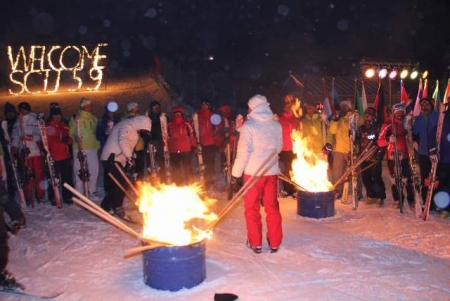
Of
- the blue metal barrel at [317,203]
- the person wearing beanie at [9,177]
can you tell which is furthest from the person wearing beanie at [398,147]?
the person wearing beanie at [9,177]

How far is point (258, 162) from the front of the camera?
612 cm

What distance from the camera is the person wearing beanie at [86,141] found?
9492 millimetres

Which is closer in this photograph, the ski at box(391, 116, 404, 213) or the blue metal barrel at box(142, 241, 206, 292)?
the blue metal barrel at box(142, 241, 206, 292)

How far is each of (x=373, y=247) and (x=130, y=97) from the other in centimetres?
2573

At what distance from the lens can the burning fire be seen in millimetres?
5219

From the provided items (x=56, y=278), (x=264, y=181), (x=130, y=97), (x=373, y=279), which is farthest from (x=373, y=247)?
(x=130, y=97)

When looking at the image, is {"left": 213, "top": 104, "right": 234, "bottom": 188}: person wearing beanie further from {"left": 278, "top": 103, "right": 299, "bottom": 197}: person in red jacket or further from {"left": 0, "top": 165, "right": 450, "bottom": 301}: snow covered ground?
{"left": 0, "top": 165, "right": 450, "bottom": 301}: snow covered ground

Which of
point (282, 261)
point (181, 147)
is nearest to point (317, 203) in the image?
point (282, 261)

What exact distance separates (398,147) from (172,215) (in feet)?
16.6

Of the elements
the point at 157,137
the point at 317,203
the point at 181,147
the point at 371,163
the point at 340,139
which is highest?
the point at 157,137

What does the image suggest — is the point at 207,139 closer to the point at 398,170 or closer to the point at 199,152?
the point at 199,152

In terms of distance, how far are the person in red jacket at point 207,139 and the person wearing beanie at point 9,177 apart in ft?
13.1

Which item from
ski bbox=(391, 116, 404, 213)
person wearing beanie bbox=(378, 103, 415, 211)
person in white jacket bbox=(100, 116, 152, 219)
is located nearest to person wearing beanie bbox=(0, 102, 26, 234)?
person in white jacket bbox=(100, 116, 152, 219)

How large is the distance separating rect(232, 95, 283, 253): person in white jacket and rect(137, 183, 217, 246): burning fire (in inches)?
31.8
